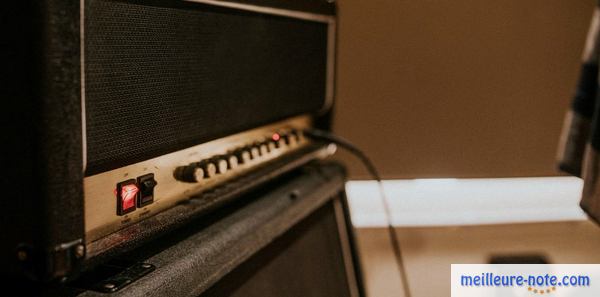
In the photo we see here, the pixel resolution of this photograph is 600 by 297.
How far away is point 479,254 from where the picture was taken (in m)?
1.36

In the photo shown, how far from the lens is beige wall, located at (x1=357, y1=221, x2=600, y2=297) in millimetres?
1340

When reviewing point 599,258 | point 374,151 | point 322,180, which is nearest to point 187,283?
point 322,180

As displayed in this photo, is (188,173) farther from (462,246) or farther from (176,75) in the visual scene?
(462,246)

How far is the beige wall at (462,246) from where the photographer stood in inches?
52.7

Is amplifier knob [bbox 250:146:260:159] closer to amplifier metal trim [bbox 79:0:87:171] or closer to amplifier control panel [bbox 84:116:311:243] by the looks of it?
amplifier control panel [bbox 84:116:311:243]

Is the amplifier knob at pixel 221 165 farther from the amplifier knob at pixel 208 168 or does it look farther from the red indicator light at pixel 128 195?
the red indicator light at pixel 128 195

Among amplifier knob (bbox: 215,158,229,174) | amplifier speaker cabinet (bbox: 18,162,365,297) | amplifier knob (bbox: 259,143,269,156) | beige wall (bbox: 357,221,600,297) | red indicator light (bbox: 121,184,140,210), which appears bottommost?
beige wall (bbox: 357,221,600,297)

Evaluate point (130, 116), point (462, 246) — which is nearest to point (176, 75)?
point (130, 116)

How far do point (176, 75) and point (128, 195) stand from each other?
0.13 meters

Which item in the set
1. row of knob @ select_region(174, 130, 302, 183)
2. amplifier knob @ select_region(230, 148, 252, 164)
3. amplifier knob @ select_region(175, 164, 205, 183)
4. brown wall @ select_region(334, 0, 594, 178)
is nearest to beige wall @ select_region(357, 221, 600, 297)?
brown wall @ select_region(334, 0, 594, 178)

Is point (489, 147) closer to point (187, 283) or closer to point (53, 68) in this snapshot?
point (187, 283)

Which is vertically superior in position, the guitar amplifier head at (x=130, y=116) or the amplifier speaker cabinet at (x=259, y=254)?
the guitar amplifier head at (x=130, y=116)

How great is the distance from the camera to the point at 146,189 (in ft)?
1.87

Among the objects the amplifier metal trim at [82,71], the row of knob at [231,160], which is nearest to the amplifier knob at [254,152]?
the row of knob at [231,160]
